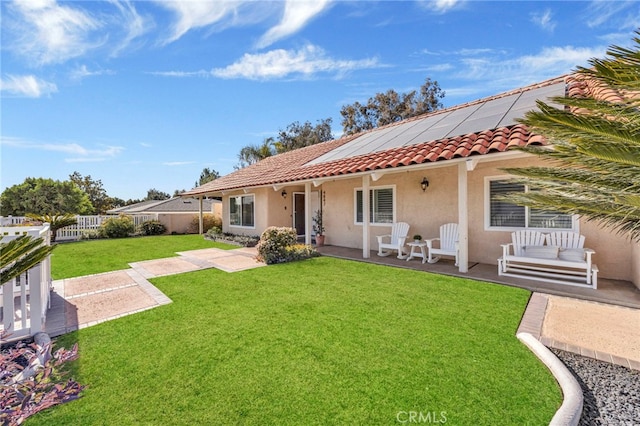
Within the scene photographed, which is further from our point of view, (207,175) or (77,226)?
(207,175)

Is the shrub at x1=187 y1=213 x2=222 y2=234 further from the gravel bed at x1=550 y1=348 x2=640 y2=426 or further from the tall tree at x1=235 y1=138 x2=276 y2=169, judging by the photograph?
the gravel bed at x1=550 y1=348 x2=640 y2=426

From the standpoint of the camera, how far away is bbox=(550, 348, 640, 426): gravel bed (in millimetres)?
2777

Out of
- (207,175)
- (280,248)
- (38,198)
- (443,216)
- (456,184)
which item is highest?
(207,175)

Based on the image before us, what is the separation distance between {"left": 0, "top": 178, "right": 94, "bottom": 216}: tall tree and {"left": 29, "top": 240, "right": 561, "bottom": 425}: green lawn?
40804mm

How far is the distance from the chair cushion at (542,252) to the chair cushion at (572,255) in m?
0.14

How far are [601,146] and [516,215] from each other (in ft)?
23.4

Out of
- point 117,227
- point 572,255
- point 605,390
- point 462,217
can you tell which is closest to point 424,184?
point 462,217

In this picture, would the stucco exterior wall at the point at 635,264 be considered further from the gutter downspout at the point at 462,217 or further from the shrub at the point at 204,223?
the shrub at the point at 204,223

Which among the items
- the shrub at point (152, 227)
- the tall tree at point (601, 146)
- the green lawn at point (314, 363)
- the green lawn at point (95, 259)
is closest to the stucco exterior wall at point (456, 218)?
the green lawn at point (314, 363)

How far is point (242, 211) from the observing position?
18.3 m

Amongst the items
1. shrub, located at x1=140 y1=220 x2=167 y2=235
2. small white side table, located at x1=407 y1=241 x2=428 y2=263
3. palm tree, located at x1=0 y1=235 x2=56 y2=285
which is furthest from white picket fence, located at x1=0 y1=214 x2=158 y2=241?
palm tree, located at x1=0 y1=235 x2=56 y2=285

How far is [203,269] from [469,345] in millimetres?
7703

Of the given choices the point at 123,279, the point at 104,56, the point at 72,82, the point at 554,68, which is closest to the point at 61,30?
the point at 104,56

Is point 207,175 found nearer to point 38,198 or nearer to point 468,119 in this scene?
point 38,198
